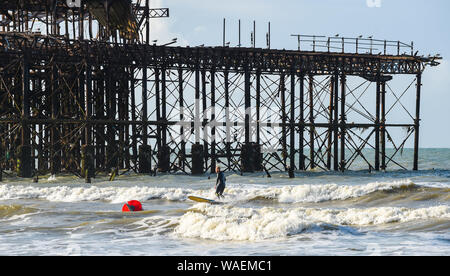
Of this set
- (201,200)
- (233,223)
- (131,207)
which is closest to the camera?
(233,223)

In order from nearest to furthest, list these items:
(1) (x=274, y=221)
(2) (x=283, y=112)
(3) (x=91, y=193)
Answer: (1) (x=274, y=221)
(3) (x=91, y=193)
(2) (x=283, y=112)

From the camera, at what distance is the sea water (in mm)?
12934

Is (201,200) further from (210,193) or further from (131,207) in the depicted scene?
Answer: (131,207)

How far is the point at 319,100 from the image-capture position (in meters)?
39.4

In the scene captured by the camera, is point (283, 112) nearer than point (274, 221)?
No

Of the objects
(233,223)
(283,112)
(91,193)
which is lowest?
(91,193)

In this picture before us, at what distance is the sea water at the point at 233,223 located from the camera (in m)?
12.9

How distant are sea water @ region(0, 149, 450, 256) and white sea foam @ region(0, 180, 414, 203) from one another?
39mm

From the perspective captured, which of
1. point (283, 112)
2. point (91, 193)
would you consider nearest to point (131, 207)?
point (91, 193)

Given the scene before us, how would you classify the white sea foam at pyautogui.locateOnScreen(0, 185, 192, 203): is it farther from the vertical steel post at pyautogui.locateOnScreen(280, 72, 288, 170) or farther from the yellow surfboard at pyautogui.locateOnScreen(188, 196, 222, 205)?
the vertical steel post at pyautogui.locateOnScreen(280, 72, 288, 170)

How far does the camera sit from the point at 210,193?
80.7 feet

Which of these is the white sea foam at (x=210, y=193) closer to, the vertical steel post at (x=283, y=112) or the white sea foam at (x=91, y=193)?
the white sea foam at (x=91, y=193)

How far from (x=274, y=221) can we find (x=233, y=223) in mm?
956
